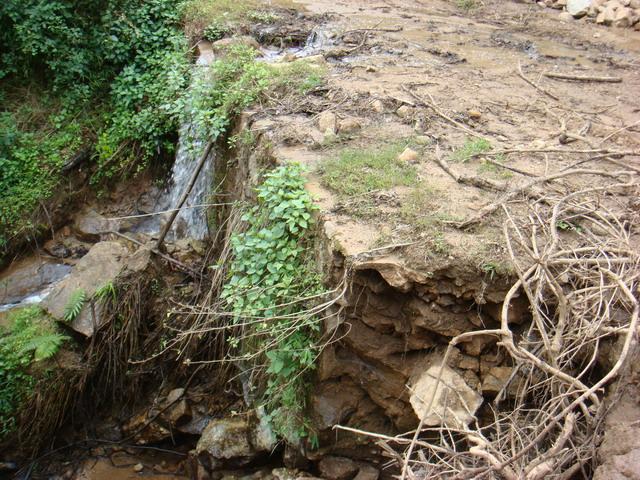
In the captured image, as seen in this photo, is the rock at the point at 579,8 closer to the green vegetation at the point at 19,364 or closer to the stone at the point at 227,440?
the stone at the point at 227,440

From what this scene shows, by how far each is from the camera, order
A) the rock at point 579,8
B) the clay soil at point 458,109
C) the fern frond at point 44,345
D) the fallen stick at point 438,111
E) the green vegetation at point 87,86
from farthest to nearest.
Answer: the rock at point 579,8 < the green vegetation at point 87,86 < the fern frond at point 44,345 < the fallen stick at point 438,111 < the clay soil at point 458,109

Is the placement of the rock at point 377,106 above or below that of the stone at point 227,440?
above

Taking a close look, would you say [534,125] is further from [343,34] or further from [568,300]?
[343,34]

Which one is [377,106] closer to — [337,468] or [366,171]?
[366,171]

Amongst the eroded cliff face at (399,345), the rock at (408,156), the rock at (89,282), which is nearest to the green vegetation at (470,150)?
the rock at (408,156)

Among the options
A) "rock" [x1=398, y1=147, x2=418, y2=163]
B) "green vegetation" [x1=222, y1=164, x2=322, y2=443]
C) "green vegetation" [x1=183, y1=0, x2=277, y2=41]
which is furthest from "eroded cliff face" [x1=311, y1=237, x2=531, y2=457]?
"green vegetation" [x1=183, y1=0, x2=277, y2=41]

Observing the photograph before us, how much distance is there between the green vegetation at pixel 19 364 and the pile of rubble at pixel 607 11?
25.4 ft

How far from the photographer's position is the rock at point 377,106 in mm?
5395

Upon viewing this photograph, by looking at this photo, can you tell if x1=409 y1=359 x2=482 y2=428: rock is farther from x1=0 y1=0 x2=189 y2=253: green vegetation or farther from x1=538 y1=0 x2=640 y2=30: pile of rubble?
x1=538 y1=0 x2=640 y2=30: pile of rubble

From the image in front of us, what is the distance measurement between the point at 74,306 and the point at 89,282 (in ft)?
0.93

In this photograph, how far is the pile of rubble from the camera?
8.18 meters

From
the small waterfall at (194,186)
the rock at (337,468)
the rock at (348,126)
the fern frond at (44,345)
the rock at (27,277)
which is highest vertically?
the rock at (348,126)

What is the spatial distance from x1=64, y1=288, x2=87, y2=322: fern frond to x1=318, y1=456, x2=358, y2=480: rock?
2.60m

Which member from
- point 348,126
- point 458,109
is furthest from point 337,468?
point 458,109
